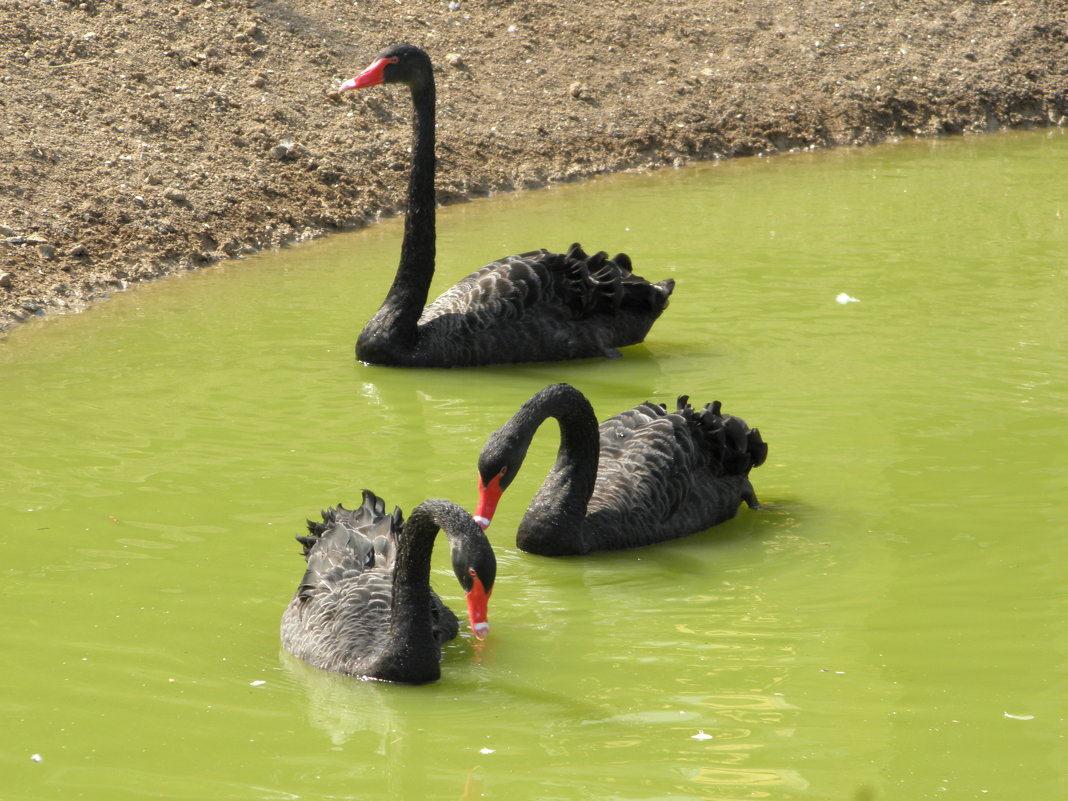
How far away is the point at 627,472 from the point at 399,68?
4127mm

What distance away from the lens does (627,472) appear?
767 cm

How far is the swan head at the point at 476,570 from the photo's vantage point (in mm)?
5352

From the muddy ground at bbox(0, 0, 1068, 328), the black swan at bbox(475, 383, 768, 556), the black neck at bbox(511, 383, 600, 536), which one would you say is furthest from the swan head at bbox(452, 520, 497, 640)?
the muddy ground at bbox(0, 0, 1068, 328)

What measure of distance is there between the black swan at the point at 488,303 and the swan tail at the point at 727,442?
2.86 metres

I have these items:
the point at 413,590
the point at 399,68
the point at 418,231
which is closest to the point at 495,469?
the point at 413,590

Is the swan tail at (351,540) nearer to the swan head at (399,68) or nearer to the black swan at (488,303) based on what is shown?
the black swan at (488,303)

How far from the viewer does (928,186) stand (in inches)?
611

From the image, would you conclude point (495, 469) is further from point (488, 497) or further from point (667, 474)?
point (667, 474)

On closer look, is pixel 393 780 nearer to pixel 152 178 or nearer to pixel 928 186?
pixel 152 178

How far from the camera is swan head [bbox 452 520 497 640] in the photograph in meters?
5.35

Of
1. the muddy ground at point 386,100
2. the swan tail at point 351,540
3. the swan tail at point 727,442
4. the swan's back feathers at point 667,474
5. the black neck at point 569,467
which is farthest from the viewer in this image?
the muddy ground at point 386,100

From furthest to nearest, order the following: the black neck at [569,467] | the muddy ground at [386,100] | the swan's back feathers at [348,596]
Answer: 1. the muddy ground at [386,100]
2. the black neck at [569,467]
3. the swan's back feathers at [348,596]

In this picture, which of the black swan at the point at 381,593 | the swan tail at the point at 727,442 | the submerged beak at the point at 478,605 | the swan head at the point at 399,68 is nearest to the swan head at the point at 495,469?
the black swan at the point at 381,593

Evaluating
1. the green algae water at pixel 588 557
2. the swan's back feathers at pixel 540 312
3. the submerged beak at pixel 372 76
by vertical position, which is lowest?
the green algae water at pixel 588 557
